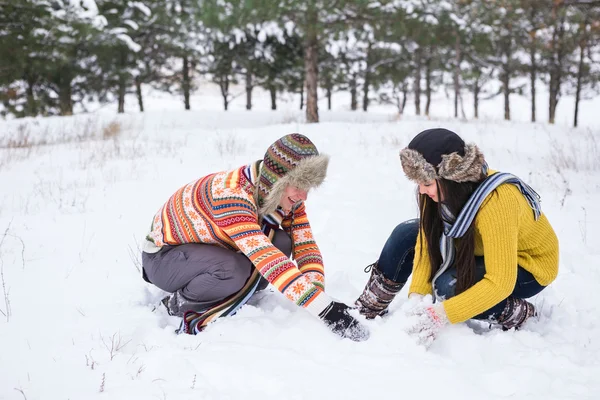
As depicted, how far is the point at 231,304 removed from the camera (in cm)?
253

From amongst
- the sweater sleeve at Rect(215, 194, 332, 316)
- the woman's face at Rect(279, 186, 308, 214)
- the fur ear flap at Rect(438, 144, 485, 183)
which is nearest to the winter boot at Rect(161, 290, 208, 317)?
the sweater sleeve at Rect(215, 194, 332, 316)

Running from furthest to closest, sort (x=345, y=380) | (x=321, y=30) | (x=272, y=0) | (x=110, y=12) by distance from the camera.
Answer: (x=110, y=12) < (x=321, y=30) < (x=272, y=0) < (x=345, y=380)

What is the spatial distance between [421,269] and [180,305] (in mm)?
1265

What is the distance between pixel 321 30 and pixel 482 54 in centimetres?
1111

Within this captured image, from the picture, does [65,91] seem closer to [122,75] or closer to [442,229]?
[122,75]

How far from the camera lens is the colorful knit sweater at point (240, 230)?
7.25 ft

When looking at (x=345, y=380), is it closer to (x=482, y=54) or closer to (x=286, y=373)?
(x=286, y=373)

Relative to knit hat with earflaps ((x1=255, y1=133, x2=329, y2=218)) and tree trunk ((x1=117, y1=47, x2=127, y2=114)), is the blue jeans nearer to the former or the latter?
knit hat with earflaps ((x1=255, y1=133, x2=329, y2=218))

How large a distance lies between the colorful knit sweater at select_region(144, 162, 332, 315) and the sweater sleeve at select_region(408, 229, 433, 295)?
499 mm

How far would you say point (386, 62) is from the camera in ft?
58.6

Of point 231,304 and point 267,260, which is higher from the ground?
point 267,260

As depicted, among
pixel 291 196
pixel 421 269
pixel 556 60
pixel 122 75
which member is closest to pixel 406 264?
pixel 421 269

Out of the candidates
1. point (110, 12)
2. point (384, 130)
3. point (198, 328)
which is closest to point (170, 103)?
point (110, 12)

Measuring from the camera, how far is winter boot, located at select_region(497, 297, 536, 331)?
2.31m
